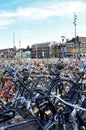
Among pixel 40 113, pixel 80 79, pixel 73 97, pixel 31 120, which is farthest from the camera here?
pixel 80 79

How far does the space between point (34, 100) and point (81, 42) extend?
10788cm

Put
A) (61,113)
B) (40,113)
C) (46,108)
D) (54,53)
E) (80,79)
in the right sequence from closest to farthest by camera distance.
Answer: (61,113) → (46,108) → (40,113) → (80,79) → (54,53)

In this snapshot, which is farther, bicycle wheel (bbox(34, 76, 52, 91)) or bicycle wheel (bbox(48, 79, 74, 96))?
bicycle wheel (bbox(34, 76, 52, 91))

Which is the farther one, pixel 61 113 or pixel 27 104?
pixel 27 104

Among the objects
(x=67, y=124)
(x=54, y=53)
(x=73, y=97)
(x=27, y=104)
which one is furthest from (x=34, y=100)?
(x=54, y=53)

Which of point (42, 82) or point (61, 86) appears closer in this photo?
point (61, 86)

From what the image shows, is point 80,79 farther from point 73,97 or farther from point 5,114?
point 5,114

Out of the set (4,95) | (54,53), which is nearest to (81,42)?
(54,53)

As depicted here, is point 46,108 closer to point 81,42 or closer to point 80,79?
point 80,79

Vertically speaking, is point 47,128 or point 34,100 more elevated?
point 34,100

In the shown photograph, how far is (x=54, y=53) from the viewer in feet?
278

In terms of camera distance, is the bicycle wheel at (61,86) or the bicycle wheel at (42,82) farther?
the bicycle wheel at (42,82)

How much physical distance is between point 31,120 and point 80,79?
10.8ft

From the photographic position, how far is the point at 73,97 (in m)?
6.09
